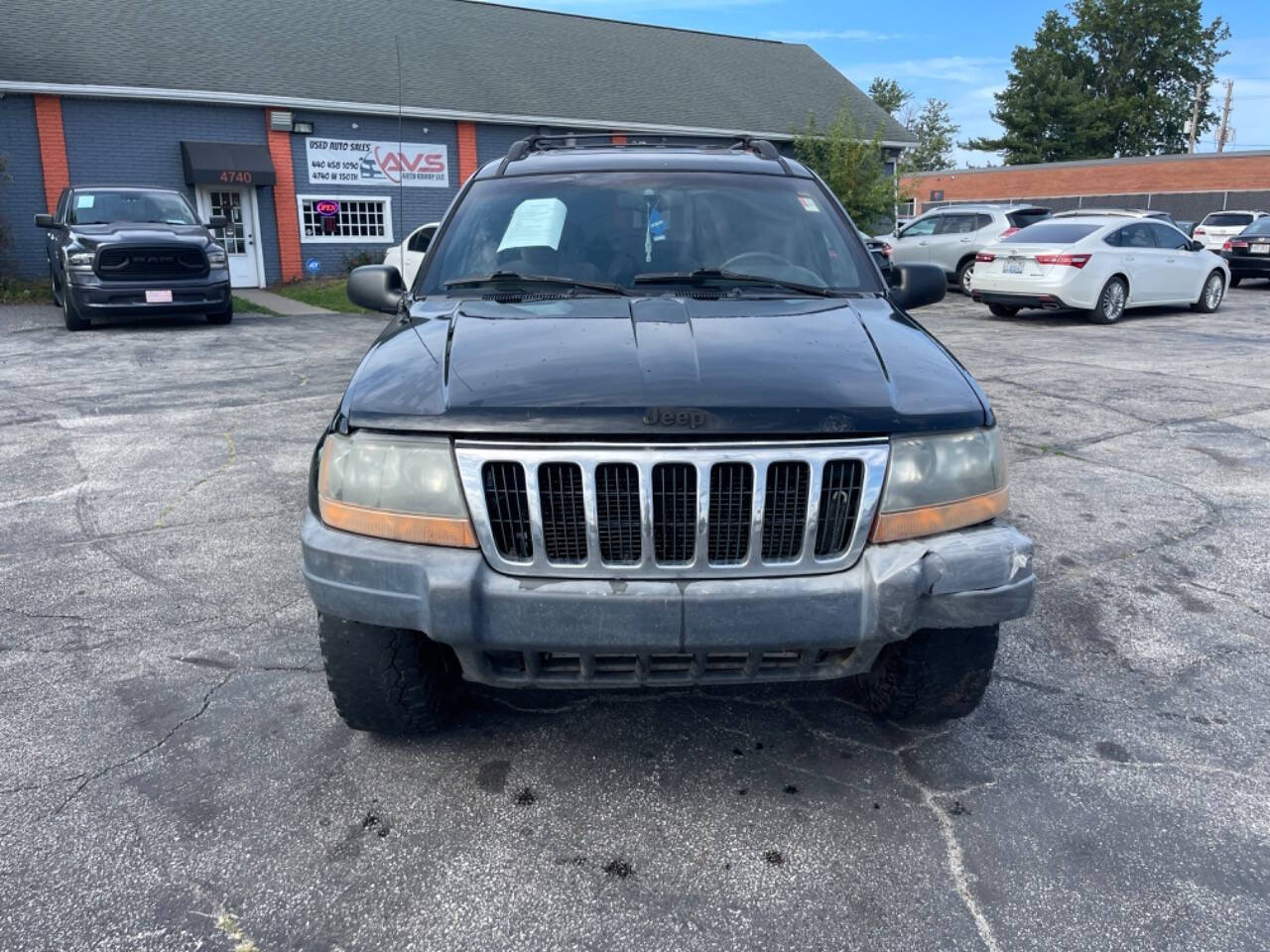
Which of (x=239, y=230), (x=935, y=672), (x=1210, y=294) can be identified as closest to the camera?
(x=935, y=672)

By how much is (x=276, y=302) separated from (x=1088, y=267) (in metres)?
13.4

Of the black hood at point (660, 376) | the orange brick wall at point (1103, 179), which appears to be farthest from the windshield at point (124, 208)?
the orange brick wall at point (1103, 179)

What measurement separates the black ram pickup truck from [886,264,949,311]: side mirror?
4.29 ft

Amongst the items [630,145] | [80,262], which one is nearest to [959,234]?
[80,262]

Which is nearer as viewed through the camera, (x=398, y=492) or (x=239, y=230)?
(x=398, y=492)

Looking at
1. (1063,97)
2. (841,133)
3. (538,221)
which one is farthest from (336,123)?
(1063,97)

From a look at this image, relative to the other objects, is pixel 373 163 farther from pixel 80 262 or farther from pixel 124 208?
pixel 80 262

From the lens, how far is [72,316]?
12.6 m

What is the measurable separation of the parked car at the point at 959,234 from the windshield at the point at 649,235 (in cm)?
1459

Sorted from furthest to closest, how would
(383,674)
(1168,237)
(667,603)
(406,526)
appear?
1. (1168,237)
2. (383,674)
3. (406,526)
4. (667,603)

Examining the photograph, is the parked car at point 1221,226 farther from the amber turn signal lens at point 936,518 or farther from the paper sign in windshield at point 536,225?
the amber turn signal lens at point 936,518

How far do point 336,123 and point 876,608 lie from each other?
22.0 meters

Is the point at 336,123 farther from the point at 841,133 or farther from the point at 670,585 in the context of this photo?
the point at 670,585

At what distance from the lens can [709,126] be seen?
995 inches
